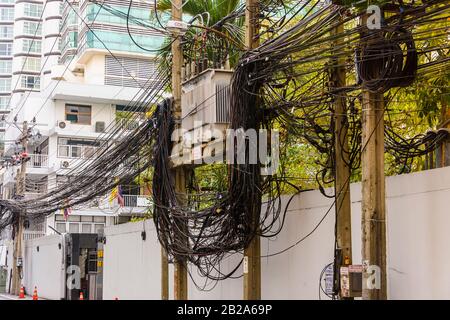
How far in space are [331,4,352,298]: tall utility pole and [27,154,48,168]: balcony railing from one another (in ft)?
124

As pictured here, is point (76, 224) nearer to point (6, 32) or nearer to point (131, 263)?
point (131, 263)

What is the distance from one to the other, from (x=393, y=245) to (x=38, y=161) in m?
40.8

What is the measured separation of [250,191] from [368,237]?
3.54 m

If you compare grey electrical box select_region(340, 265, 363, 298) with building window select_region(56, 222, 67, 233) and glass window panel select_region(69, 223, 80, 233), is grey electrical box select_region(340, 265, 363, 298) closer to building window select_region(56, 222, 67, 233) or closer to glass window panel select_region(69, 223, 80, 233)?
building window select_region(56, 222, 67, 233)

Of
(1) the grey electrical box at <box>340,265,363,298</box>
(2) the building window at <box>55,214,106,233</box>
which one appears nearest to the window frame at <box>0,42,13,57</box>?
(2) the building window at <box>55,214,106,233</box>

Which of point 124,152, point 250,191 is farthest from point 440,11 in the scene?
point 124,152

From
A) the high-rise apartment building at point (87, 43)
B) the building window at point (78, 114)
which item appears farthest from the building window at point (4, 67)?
the building window at point (78, 114)

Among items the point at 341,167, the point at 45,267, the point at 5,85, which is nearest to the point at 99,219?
the point at 45,267

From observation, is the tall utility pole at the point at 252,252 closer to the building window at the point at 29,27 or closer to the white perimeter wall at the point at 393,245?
the white perimeter wall at the point at 393,245

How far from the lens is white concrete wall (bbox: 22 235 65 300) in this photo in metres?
30.0

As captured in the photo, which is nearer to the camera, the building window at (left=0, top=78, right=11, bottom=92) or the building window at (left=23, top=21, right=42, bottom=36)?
the building window at (left=23, top=21, right=42, bottom=36)

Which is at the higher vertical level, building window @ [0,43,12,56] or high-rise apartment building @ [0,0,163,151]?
building window @ [0,43,12,56]

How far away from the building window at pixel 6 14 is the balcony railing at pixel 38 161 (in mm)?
60114

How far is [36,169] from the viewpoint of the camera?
157 feet
